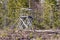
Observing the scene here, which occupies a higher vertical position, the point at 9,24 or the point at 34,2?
the point at 34,2

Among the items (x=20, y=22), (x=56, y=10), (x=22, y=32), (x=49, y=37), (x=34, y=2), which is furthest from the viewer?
(x=34, y=2)

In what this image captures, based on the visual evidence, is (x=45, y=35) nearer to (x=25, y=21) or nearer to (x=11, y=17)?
(x=25, y=21)

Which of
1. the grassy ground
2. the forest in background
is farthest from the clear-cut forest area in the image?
the grassy ground

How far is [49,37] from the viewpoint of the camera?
26.2ft

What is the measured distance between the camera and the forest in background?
36.0 ft

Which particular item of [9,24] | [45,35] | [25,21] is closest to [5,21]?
[9,24]

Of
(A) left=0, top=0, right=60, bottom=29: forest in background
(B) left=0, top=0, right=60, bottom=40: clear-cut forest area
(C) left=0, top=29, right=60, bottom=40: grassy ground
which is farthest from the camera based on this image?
(A) left=0, top=0, right=60, bottom=29: forest in background

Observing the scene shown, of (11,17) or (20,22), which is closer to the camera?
(20,22)

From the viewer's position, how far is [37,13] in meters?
11.6

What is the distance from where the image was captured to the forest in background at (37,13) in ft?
36.0

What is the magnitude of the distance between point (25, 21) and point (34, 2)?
1907mm

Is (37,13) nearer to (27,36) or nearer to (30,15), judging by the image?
(30,15)

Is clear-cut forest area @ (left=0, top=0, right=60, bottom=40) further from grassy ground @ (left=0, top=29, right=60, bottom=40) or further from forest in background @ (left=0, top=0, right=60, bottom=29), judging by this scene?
grassy ground @ (left=0, top=29, right=60, bottom=40)

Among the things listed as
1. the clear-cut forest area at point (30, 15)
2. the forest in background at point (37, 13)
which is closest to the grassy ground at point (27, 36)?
the clear-cut forest area at point (30, 15)
